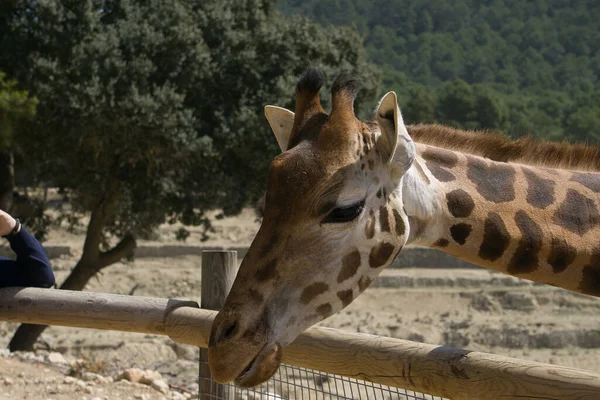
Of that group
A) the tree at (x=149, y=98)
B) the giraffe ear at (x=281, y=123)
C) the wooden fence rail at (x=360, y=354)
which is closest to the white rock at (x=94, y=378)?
the wooden fence rail at (x=360, y=354)

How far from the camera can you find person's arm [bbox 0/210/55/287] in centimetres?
375

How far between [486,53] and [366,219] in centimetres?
8209

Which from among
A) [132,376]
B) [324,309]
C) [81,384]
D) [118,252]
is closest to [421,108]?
[118,252]

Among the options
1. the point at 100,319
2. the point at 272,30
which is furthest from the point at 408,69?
the point at 100,319

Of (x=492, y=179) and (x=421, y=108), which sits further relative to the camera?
(x=421, y=108)

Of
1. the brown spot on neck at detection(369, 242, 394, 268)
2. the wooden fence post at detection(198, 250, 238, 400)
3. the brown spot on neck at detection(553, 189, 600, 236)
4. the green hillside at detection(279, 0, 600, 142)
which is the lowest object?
the green hillside at detection(279, 0, 600, 142)

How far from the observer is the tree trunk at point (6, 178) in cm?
1199

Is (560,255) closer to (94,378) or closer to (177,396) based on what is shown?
(177,396)

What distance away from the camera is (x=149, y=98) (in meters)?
10.8

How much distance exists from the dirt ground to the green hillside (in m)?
26.4

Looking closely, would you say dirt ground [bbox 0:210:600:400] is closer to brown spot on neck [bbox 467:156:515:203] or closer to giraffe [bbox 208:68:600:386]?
giraffe [bbox 208:68:600:386]

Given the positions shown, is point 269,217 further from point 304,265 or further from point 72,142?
point 72,142

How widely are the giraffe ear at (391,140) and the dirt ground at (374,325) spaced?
479cm

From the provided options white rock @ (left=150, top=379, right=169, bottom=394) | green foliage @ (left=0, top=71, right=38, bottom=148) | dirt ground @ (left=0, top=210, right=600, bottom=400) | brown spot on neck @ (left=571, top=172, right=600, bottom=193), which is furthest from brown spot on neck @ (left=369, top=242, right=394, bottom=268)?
green foliage @ (left=0, top=71, right=38, bottom=148)
